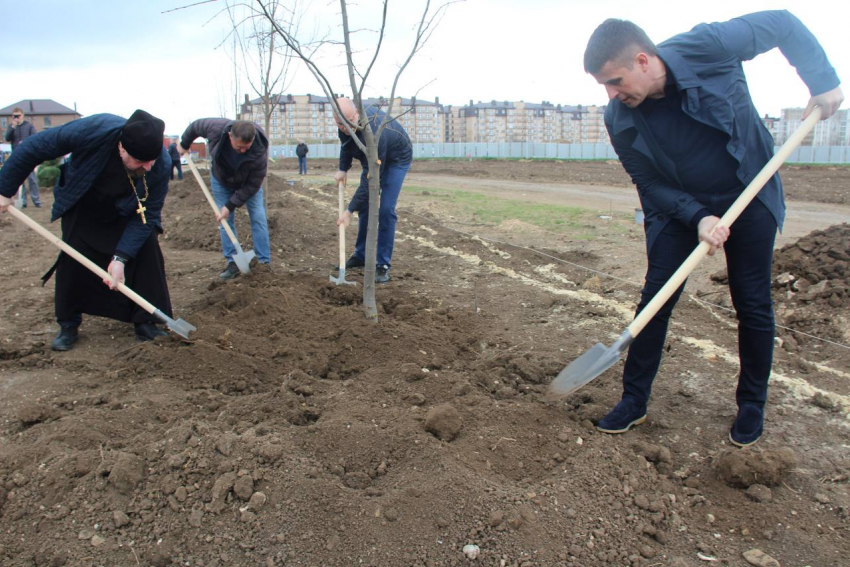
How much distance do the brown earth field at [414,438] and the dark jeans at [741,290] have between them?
28cm

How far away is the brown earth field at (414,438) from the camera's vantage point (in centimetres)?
207

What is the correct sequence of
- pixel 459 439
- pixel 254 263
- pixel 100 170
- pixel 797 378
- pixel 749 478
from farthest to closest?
pixel 254 263, pixel 100 170, pixel 797 378, pixel 459 439, pixel 749 478

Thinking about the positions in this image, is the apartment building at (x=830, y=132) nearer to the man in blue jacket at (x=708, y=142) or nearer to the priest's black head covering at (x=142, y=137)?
the man in blue jacket at (x=708, y=142)

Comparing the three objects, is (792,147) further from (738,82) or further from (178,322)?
(178,322)

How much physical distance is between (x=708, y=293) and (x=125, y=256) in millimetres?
4450

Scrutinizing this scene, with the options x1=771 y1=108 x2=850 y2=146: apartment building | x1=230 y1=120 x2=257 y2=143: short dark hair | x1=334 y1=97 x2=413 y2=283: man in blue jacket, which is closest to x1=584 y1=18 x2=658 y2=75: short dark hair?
x1=334 y1=97 x2=413 y2=283: man in blue jacket

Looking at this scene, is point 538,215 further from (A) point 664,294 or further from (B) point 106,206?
(A) point 664,294

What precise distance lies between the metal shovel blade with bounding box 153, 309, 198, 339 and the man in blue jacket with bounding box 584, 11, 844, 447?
2.69 metres

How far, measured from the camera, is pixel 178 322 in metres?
3.78

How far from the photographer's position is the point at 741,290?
2533mm

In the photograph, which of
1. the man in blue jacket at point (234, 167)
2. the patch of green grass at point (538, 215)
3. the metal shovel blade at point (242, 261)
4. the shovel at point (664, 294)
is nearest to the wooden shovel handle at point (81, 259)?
the metal shovel blade at point (242, 261)

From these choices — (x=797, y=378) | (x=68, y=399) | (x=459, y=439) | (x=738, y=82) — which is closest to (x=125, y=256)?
(x=68, y=399)

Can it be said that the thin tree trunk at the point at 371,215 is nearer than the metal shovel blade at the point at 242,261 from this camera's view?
Yes

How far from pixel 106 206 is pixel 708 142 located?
3479mm
